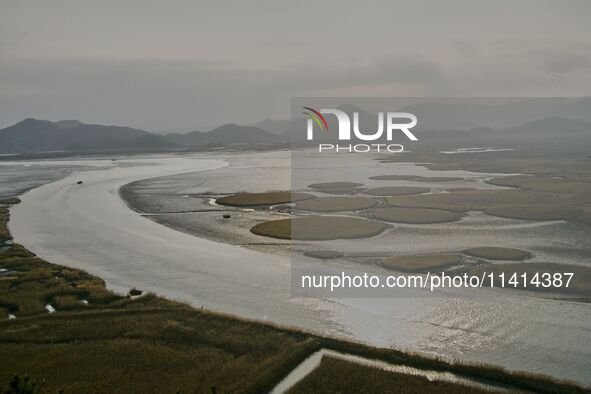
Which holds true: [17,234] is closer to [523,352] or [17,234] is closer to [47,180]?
[523,352]

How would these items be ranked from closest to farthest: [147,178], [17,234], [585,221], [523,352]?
[523,352], [585,221], [17,234], [147,178]

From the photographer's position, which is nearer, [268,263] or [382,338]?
[382,338]

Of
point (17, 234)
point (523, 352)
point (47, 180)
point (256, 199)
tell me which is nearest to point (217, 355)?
point (523, 352)

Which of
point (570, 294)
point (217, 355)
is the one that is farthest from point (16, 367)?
point (570, 294)

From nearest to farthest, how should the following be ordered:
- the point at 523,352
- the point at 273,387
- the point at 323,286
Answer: the point at 273,387 < the point at 523,352 < the point at 323,286

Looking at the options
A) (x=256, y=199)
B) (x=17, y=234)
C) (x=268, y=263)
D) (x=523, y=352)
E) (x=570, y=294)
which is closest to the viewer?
(x=523, y=352)

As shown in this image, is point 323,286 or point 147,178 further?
point 147,178

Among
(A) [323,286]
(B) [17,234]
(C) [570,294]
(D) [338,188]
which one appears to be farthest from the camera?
(D) [338,188]

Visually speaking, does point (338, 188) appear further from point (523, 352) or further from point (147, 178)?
point (523, 352)
